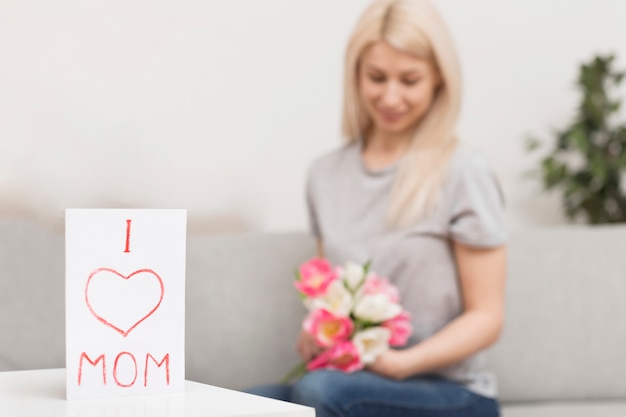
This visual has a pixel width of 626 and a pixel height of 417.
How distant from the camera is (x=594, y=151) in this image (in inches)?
110

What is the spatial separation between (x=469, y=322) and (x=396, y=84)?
511 millimetres

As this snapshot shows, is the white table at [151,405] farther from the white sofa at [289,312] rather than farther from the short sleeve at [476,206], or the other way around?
the white sofa at [289,312]

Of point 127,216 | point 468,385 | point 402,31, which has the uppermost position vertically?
point 402,31

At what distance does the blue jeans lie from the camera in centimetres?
171

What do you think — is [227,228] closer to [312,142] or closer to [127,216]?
[312,142]

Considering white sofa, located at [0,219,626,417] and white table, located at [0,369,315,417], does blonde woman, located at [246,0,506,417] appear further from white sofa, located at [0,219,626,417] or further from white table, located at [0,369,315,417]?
white table, located at [0,369,315,417]

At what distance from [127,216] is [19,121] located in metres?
1.64

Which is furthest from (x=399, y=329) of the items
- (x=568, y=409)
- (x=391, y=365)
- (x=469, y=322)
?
(x=568, y=409)

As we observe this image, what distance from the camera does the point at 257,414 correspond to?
0.86m

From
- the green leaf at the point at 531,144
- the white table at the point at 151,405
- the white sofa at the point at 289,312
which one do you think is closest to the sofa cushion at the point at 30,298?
the white sofa at the point at 289,312

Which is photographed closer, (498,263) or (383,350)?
(383,350)

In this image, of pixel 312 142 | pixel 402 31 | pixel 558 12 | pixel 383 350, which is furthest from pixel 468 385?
pixel 558 12

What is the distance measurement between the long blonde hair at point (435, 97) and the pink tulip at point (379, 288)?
0.65 feet

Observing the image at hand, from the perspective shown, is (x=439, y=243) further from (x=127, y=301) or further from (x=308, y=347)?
(x=127, y=301)
